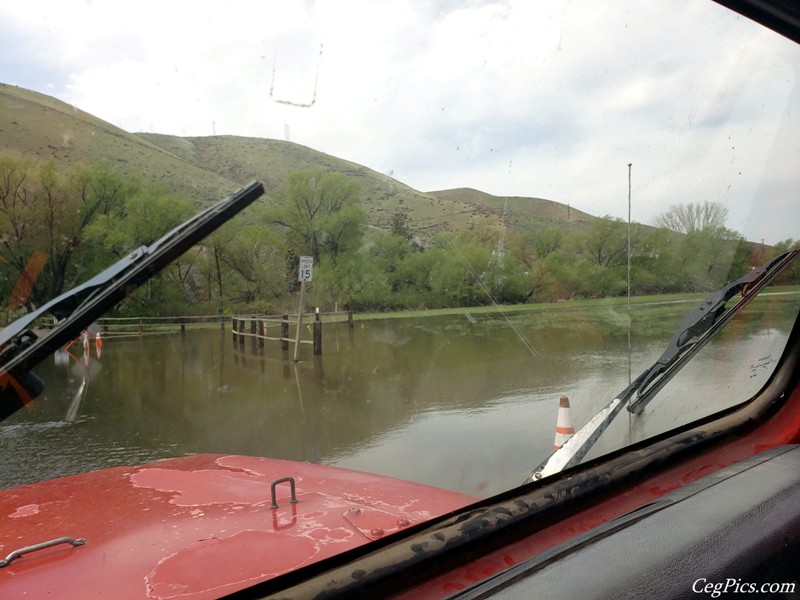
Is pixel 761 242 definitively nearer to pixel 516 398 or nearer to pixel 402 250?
pixel 516 398

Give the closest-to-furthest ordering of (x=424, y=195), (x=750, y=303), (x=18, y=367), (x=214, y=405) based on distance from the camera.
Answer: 1. (x=18, y=367)
2. (x=214, y=405)
3. (x=424, y=195)
4. (x=750, y=303)

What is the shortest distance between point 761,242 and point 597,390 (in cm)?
96

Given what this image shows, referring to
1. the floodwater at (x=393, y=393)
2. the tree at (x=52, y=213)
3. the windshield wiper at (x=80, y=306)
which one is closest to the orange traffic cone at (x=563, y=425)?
the floodwater at (x=393, y=393)

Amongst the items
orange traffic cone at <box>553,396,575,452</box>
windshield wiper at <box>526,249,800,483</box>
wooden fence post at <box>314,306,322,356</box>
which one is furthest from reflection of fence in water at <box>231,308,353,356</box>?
windshield wiper at <box>526,249,800,483</box>

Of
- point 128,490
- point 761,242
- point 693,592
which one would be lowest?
point 693,592

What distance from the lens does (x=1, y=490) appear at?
129 cm

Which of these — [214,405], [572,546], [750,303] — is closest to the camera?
[572,546]

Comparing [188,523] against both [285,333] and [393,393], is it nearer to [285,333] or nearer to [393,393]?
[285,333]

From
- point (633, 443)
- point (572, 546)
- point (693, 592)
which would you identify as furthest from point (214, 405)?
point (633, 443)

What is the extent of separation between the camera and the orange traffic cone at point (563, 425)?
2.11 meters

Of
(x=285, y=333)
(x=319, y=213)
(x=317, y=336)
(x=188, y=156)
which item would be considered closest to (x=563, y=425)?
(x=317, y=336)

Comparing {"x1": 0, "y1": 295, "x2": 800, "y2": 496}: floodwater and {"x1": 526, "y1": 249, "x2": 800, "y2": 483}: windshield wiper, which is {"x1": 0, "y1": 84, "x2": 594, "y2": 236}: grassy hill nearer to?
{"x1": 0, "y1": 295, "x2": 800, "y2": 496}: floodwater

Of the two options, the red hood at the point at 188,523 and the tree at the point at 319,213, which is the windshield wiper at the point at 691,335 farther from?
the tree at the point at 319,213

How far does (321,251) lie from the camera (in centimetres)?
159
